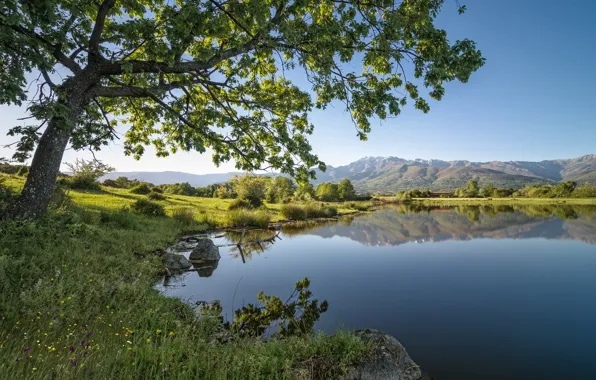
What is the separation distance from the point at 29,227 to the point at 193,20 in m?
7.10

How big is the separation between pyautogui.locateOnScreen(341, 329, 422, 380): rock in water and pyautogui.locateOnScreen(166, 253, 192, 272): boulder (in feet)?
24.9

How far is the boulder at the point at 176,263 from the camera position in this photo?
9562mm

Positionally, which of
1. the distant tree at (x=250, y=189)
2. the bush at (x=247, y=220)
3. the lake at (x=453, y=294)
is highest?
the distant tree at (x=250, y=189)

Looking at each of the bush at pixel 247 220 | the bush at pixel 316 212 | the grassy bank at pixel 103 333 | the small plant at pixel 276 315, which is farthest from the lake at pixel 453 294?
the bush at pixel 316 212

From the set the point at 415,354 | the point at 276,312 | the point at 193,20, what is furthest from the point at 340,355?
the point at 193,20

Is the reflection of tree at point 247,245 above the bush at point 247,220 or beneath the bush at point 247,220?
beneath

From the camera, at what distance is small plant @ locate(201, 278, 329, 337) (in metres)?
5.64

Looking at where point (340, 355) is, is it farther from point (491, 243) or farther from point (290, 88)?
point (491, 243)

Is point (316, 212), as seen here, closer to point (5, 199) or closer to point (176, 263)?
point (176, 263)

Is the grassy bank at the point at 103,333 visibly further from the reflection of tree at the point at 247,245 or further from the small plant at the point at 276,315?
the reflection of tree at the point at 247,245

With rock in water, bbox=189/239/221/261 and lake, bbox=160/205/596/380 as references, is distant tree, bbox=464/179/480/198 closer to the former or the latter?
lake, bbox=160/205/596/380

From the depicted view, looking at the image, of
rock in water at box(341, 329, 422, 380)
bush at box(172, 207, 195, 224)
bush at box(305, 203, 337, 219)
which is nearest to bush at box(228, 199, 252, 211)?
bush at box(172, 207, 195, 224)

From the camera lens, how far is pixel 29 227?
6.87 m

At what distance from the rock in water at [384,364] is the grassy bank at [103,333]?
20 centimetres
